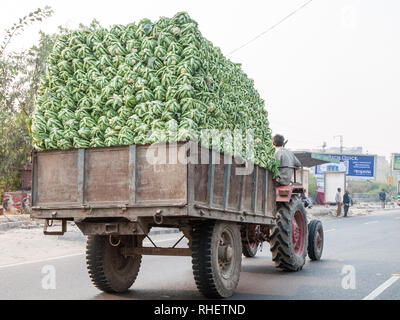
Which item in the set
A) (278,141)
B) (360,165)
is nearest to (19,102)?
(278,141)

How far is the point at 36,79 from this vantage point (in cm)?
2111

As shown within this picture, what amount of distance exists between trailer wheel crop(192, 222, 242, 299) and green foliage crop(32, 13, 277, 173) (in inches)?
43.4

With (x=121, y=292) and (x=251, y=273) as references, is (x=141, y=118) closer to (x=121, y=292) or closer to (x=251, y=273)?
(x=121, y=292)

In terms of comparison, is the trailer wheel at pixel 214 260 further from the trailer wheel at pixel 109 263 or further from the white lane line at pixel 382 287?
the white lane line at pixel 382 287

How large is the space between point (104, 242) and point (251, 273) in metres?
3.24

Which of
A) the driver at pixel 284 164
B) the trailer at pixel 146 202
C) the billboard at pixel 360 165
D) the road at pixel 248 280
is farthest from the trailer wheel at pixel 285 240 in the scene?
the billboard at pixel 360 165

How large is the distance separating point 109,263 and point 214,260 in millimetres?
1678

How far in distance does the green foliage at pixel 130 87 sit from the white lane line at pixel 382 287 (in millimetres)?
2672

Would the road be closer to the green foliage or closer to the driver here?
the driver

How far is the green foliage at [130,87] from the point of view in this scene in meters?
6.80

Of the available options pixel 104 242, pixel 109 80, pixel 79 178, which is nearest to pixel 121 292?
pixel 104 242

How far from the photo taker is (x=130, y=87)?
7.03 metres

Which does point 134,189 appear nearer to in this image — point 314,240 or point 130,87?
point 130,87
